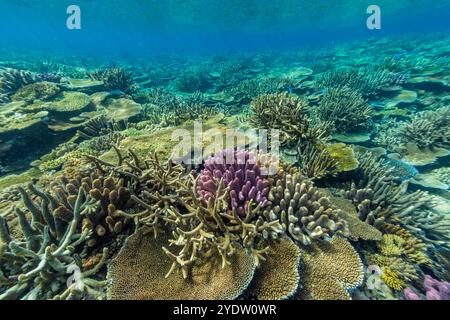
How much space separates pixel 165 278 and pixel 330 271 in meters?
1.72

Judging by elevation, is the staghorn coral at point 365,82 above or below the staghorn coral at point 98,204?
above

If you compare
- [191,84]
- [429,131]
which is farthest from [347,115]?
[191,84]

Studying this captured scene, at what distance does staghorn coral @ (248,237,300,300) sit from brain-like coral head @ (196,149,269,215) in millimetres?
546

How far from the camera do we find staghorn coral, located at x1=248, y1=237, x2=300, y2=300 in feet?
7.29

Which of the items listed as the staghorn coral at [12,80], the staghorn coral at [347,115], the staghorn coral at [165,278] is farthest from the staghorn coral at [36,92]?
the staghorn coral at [347,115]

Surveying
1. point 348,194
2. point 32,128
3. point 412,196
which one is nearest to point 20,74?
point 32,128

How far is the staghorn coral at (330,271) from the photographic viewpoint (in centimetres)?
233

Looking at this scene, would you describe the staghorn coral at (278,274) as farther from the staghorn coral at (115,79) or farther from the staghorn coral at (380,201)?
the staghorn coral at (115,79)

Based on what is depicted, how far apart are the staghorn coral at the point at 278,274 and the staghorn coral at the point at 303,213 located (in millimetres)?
226

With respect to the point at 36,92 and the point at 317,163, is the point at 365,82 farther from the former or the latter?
the point at 36,92

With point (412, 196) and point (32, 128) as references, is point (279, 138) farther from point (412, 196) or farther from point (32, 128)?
point (32, 128)

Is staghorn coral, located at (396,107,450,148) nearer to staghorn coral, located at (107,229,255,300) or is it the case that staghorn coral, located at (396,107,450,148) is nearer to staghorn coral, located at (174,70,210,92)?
staghorn coral, located at (107,229,255,300)

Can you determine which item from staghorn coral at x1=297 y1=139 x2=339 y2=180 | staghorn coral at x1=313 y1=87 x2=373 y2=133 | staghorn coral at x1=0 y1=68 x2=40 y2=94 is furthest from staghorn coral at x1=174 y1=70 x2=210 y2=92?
staghorn coral at x1=297 y1=139 x2=339 y2=180

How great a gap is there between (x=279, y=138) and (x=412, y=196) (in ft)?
7.89
